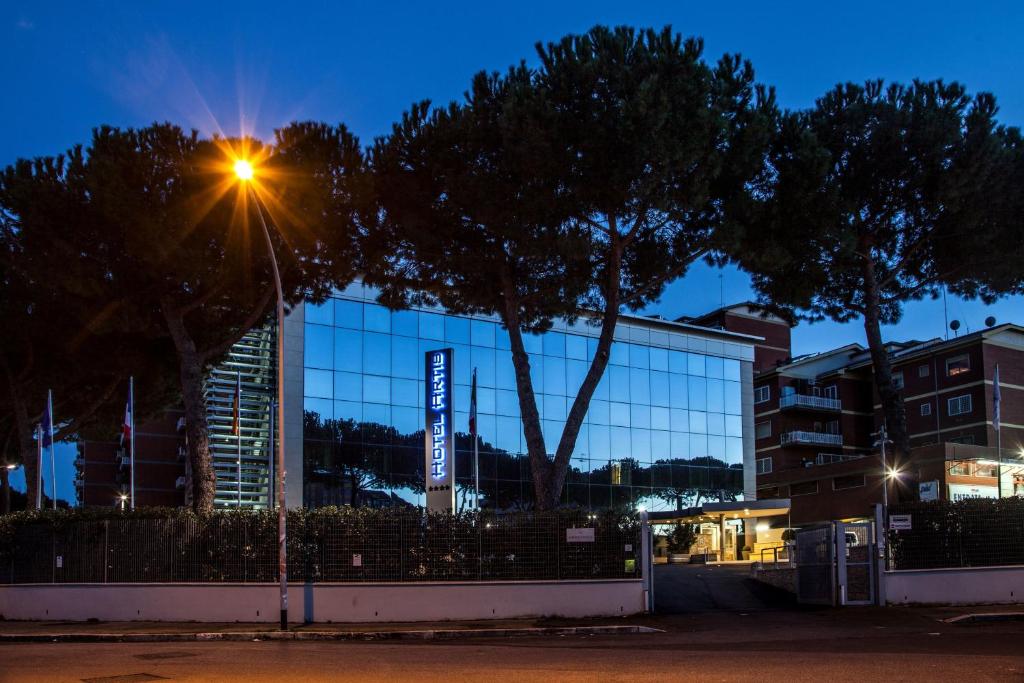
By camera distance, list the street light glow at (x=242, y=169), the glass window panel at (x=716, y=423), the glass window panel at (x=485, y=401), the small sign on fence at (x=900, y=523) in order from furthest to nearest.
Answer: the glass window panel at (x=716, y=423)
the glass window panel at (x=485, y=401)
the small sign on fence at (x=900, y=523)
the street light glow at (x=242, y=169)

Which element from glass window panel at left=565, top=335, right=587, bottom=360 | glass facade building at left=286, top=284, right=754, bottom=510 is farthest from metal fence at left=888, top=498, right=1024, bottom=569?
glass window panel at left=565, top=335, right=587, bottom=360

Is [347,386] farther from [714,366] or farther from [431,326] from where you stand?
[714,366]

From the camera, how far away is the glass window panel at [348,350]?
144 ft

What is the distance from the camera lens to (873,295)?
90.1 feet

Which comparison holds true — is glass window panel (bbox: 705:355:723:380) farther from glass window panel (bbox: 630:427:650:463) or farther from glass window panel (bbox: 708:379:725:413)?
glass window panel (bbox: 630:427:650:463)

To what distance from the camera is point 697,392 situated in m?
56.3

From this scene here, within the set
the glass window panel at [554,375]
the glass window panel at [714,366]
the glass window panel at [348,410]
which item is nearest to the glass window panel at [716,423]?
the glass window panel at [714,366]

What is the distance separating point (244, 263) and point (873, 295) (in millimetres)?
16409

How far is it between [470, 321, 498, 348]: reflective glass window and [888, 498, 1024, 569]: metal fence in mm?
27932

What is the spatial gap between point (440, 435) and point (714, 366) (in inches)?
1344

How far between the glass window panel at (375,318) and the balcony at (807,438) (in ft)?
128

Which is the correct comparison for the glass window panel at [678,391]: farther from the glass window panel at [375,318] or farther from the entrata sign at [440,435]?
the entrata sign at [440,435]

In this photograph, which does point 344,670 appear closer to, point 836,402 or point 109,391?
point 109,391

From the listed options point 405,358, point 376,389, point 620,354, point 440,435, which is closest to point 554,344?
point 620,354
